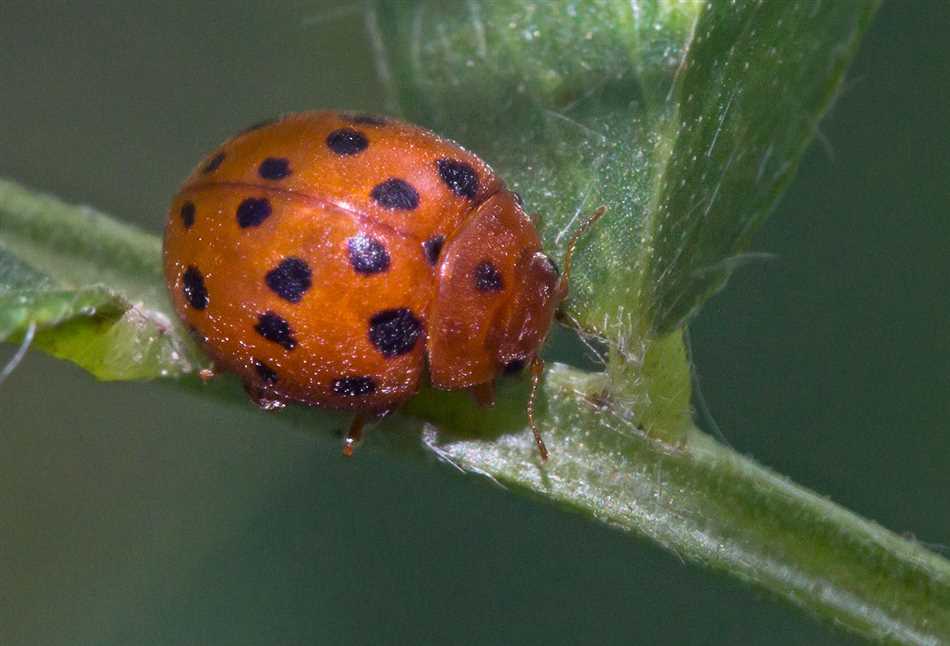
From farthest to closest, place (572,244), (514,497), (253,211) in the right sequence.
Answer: (514,497) → (253,211) → (572,244)

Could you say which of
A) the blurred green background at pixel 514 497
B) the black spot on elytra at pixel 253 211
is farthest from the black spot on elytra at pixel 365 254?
the blurred green background at pixel 514 497

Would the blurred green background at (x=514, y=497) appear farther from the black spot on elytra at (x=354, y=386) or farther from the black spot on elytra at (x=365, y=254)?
the black spot on elytra at (x=365, y=254)

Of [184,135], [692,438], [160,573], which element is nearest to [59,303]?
[692,438]

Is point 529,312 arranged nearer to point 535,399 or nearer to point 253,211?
point 535,399

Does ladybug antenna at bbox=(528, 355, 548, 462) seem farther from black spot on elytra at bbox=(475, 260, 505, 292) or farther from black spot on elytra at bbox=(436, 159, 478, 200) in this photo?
black spot on elytra at bbox=(436, 159, 478, 200)

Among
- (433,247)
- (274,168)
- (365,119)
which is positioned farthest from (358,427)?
(365,119)

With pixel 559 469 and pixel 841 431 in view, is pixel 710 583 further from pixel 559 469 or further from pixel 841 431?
pixel 559 469

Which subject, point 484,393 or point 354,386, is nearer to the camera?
point 354,386
